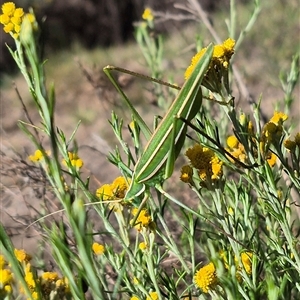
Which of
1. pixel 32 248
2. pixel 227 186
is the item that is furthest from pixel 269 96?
pixel 227 186

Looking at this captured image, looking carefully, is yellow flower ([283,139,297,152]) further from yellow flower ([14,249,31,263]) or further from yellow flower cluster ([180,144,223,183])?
yellow flower ([14,249,31,263])

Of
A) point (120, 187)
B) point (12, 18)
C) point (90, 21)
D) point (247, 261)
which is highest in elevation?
point (12, 18)

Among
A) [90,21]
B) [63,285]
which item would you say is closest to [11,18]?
[63,285]

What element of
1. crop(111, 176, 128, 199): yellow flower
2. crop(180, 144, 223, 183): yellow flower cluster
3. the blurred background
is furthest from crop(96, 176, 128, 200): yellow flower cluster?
the blurred background

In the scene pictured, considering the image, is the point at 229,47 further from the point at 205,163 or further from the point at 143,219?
the point at 143,219

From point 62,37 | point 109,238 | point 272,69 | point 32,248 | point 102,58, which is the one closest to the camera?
point 109,238

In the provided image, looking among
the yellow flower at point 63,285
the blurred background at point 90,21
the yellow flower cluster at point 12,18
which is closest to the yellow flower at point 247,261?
the yellow flower at point 63,285

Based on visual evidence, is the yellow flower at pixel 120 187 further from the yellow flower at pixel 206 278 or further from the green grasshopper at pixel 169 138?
the yellow flower at pixel 206 278

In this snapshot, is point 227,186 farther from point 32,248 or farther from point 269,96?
point 269,96
